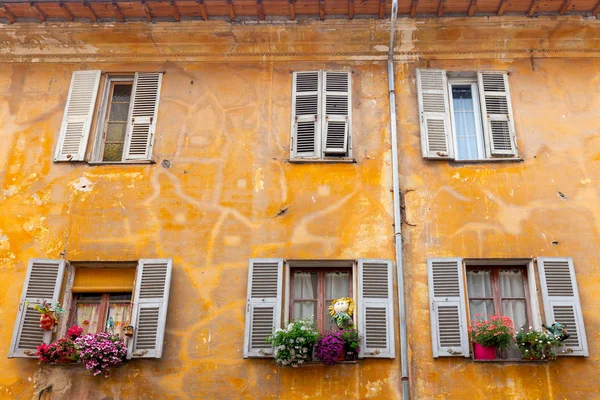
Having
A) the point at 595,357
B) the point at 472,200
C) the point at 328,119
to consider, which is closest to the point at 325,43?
the point at 328,119

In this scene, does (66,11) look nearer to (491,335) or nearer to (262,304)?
(262,304)

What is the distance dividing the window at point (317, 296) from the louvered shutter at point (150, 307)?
113 centimetres

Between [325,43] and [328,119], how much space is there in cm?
135

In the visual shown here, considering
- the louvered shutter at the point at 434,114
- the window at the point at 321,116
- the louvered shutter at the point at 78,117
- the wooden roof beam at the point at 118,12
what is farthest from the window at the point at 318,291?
the wooden roof beam at the point at 118,12

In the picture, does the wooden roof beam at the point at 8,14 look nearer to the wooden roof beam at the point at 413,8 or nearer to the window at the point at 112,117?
the window at the point at 112,117

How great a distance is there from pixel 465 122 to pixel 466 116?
13 centimetres

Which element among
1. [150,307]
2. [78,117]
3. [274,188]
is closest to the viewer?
[150,307]

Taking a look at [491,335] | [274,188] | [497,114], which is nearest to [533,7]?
[497,114]

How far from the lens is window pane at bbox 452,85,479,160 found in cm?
1066

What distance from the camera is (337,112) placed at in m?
10.8

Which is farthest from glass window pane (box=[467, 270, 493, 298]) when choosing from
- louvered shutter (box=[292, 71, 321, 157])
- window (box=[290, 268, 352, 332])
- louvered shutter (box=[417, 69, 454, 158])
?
louvered shutter (box=[292, 71, 321, 157])

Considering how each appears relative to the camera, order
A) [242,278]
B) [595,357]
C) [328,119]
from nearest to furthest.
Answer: [595,357] < [242,278] < [328,119]

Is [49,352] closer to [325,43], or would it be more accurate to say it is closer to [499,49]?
[325,43]

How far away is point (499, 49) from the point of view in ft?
36.5
